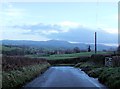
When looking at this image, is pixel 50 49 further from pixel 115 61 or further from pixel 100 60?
pixel 115 61

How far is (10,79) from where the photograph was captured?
20.8 metres

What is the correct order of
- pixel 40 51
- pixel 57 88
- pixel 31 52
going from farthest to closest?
pixel 40 51
pixel 31 52
pixel 57 88

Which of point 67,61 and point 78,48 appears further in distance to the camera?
point 78,48

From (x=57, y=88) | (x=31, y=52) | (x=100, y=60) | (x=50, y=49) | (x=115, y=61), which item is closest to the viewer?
(x=57, y=88)

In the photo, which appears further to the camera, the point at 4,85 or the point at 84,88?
the point at 84,88

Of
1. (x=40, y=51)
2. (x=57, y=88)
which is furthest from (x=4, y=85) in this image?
(x=40, y=51)

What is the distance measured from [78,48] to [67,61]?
30209 mm

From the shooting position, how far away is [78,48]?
124562 millimetres

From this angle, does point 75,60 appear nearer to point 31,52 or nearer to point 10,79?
point 31,52

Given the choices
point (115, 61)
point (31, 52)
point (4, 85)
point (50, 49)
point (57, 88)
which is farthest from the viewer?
point (50, 49)

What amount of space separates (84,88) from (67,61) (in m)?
73.9

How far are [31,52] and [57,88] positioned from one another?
66745mm

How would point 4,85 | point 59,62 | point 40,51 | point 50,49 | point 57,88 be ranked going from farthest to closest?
point 50,49 → point 40,51 → point 59,62 → point 57,88 → point 4,85

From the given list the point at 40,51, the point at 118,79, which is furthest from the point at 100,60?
the point at 40,51
